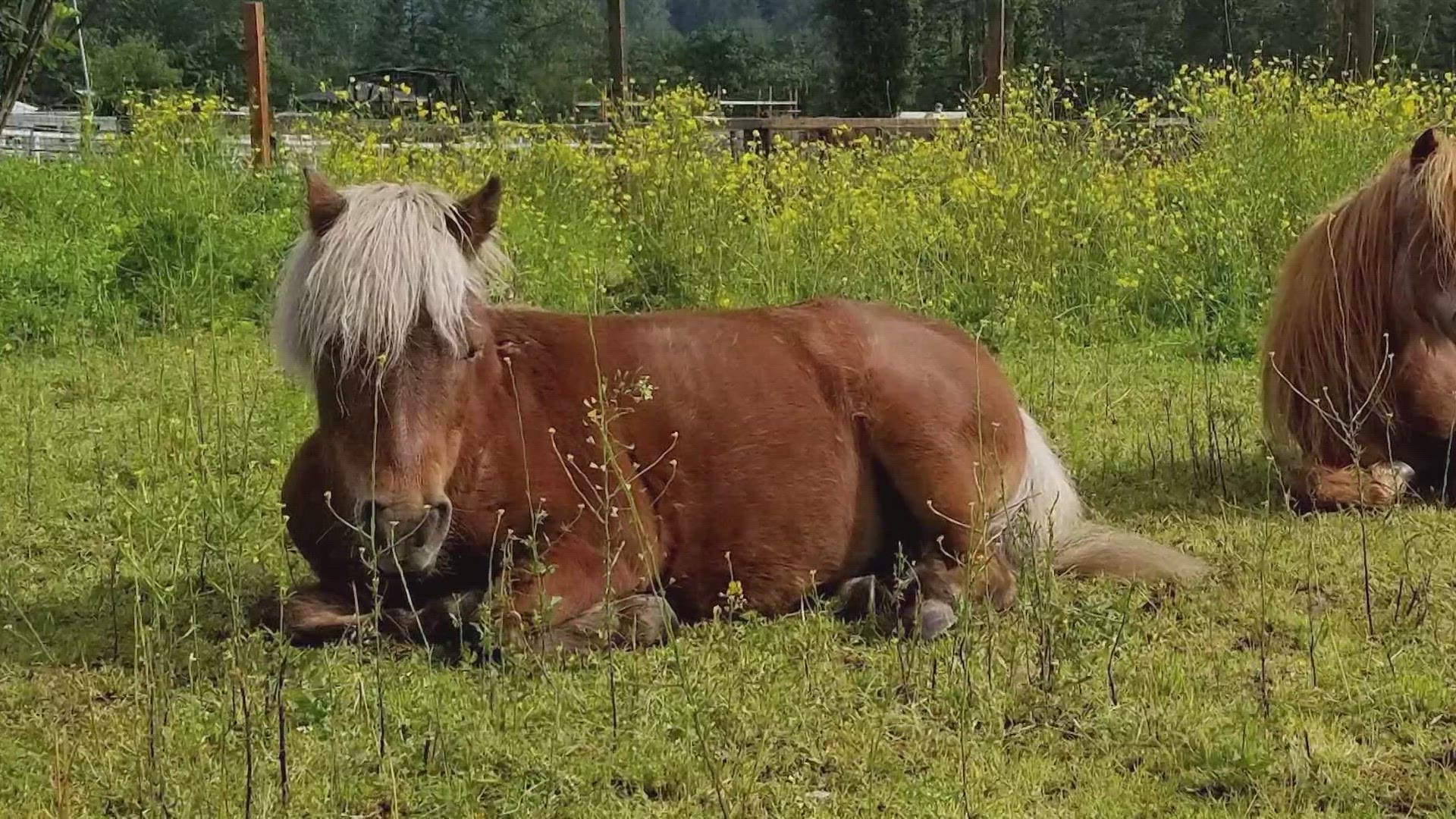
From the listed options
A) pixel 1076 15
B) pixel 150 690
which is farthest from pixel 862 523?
pixel 1076 15

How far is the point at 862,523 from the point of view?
15.6ft

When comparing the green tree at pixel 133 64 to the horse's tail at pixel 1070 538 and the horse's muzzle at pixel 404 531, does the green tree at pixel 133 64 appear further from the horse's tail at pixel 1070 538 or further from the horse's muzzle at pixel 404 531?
the horse's muzzle at pixel 404 531

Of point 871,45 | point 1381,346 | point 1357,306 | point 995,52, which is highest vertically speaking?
point 871,45

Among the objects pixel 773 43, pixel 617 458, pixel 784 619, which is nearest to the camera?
pixel 617 458

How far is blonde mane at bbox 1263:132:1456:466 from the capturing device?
5.61 meters

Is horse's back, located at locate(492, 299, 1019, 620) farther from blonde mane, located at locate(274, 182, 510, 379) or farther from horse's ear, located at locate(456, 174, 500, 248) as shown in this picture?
blonde mane, located at locate(274, 182, 510, 379)

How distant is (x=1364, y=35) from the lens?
14.8m

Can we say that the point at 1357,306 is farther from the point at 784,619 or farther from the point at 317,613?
the point at 317,613

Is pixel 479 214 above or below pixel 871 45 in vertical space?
below

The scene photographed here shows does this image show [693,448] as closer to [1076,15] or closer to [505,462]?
[505,462]

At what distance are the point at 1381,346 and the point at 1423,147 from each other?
82cm

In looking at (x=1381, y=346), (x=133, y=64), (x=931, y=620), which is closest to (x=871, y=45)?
(x=133, y=64)

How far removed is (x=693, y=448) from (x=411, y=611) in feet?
3.46

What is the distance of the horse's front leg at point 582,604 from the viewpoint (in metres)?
3.97
